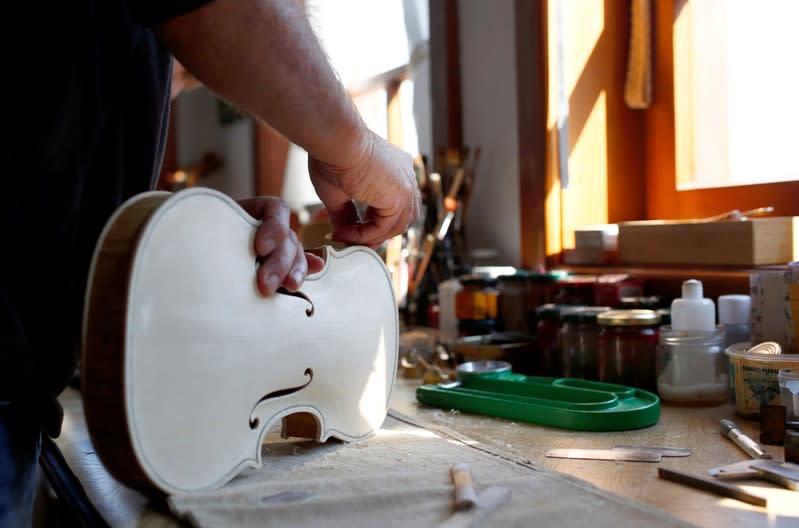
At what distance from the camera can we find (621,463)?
3.11 ft

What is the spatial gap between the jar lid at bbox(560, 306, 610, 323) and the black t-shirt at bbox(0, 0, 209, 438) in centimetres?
81

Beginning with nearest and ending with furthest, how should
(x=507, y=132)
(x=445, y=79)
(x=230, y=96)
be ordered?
(x=230, y=96)
(x=507, y=132)
(x=445, y=79)

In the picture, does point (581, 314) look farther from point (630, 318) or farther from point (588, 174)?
point (588, 174)

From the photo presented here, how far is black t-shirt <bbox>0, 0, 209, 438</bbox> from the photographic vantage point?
2.63ft

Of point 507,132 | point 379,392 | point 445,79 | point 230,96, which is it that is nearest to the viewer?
point 230,96

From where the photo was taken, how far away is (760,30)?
164 centimetres

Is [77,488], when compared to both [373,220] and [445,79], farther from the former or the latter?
[445,79]

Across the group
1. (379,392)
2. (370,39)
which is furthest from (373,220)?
(370,39)

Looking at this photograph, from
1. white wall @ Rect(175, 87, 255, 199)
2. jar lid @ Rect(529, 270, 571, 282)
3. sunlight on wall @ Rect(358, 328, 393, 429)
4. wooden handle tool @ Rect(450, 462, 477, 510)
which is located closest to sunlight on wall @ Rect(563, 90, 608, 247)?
jar lid @ Rect(529, 270, 571, 282)

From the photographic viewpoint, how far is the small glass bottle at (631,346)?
1.32 m

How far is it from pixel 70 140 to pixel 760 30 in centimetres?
142

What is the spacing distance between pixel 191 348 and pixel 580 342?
0.83 meters

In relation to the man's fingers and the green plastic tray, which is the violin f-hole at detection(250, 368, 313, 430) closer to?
the man's fingers

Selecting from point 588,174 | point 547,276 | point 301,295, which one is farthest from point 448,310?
point 301,295
